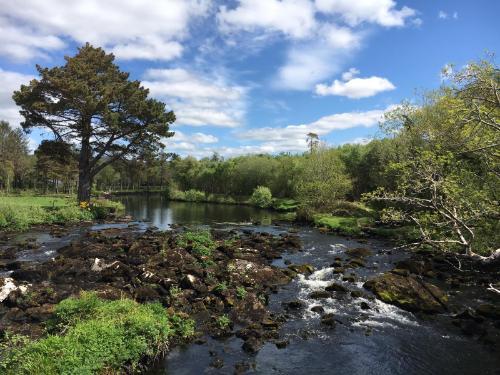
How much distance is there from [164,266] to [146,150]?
31.4 metres

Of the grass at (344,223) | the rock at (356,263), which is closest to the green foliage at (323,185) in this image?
the grass at (344,223)

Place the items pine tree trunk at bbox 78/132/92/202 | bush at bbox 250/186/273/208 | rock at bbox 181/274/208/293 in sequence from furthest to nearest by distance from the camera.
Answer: bush at bbox 250/186/273/208 → pine tree trunk at bbox 78/132/92/202 → rock at bbox 181/274/208/293

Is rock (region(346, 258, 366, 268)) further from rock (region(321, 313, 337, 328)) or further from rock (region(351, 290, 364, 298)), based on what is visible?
rock (region(321, 313, 337, 328))

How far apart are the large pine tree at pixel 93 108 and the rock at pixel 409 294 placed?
35096mm

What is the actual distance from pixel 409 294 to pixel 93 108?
38.1 metres

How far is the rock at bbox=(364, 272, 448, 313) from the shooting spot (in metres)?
20.0

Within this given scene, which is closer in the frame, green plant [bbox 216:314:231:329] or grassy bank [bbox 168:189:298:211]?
green plant [bbox 216:314:231:329]

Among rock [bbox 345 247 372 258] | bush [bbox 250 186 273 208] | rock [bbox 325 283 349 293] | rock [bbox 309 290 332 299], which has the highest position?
bush [bbox 250 186 273 208]

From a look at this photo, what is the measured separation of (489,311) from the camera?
62.1 feet

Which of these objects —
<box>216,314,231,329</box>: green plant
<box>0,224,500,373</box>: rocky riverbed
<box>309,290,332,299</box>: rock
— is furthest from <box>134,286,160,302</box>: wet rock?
<box>309,290,332,299</box>: rock

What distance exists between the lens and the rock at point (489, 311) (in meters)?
18.7

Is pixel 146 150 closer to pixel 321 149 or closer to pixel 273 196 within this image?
pixel 321 149

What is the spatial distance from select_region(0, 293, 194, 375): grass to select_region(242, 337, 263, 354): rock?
92.5 inches

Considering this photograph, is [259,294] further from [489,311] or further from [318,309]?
[489,311]
